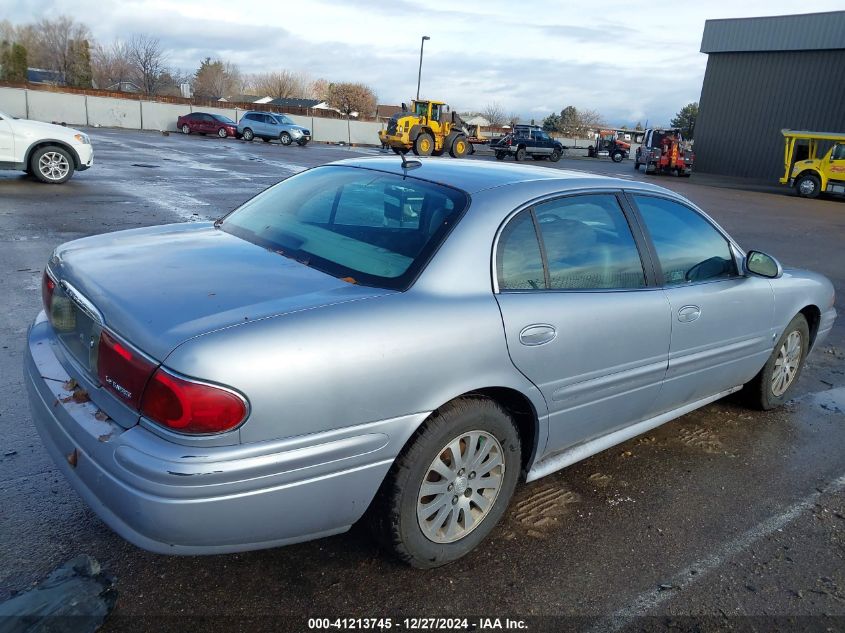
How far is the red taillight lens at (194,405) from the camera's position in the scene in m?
2.07

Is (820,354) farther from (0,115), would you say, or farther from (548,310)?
(0,115)

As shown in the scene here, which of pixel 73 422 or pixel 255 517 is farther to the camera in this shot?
pixel 73 422

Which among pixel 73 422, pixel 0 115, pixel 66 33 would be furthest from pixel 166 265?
pixel 66 33

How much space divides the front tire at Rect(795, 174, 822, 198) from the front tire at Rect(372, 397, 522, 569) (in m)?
28.3

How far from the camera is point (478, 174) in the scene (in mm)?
3248

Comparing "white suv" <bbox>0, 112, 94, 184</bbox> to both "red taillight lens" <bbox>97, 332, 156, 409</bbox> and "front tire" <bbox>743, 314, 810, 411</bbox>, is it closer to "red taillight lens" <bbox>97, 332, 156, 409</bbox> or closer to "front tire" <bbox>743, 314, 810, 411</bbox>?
"red taillight lens" <bbox>97, 332, 156, 409</bbox>

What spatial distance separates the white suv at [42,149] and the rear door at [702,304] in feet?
39.2

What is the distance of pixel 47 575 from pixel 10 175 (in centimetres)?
1353

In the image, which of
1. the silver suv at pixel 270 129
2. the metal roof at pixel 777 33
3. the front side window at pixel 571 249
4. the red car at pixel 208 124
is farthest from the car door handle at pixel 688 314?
the red car at pixel 208 124

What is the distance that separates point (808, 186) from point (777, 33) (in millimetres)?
13801

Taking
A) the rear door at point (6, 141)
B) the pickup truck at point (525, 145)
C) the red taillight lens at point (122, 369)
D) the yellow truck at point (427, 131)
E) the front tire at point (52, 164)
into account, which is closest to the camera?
the red taillight lens at point (122, 369)

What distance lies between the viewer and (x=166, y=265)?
2.72m

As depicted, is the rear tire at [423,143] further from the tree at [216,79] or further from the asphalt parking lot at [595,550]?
the tree at [216,79]

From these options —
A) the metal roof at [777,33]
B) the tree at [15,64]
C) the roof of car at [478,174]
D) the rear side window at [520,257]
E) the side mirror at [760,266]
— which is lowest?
the side mirror at [760,266]
